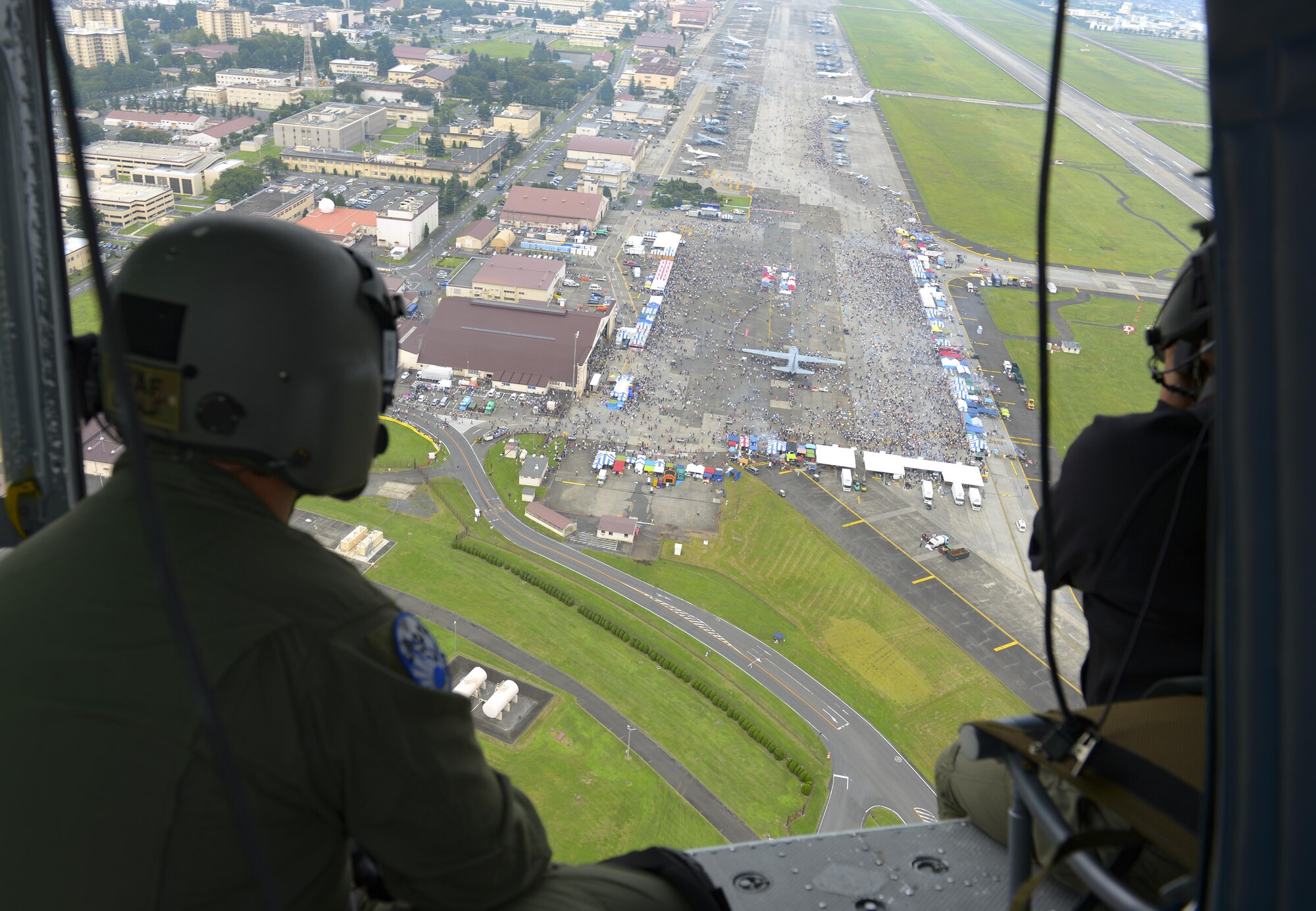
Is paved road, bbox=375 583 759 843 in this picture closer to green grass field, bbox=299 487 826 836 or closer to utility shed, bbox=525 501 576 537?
green grass field, bbox=299 487 826 836

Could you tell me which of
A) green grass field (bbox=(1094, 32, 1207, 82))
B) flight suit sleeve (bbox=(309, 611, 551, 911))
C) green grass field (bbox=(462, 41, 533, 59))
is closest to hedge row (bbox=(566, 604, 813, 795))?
flight suit sleeve (bbox=(309, 611, 551, 911))

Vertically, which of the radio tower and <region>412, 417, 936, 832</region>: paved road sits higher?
the radio tower

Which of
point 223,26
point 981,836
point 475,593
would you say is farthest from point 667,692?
point 223,26

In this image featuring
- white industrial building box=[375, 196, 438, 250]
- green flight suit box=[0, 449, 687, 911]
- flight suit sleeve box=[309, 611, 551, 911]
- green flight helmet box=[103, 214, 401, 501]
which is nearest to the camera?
green flight suit box=[0, 449, 687, 911]

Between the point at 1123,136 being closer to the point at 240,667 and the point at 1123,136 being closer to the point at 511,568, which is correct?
the point at 511,568

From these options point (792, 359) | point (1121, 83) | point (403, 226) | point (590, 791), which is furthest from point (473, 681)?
point (1121, 83)

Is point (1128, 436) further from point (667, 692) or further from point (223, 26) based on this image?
point (223, 26)

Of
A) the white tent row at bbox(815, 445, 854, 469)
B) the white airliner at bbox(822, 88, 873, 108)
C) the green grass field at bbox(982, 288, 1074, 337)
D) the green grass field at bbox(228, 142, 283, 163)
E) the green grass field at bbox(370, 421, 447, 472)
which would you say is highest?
the white airliner at bbox(822, 88, 873, 108)
